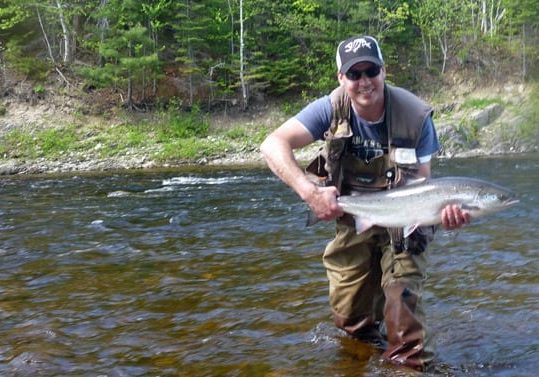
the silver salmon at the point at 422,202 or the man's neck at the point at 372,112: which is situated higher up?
the man's neck at the point at 372,112

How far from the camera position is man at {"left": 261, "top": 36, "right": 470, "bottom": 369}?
4.48 m

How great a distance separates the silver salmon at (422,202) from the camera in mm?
4438

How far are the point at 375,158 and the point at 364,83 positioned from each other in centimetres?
68

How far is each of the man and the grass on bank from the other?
24.2 m

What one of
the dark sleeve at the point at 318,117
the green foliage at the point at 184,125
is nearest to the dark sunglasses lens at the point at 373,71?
the dark sleeve at the point at 318,117

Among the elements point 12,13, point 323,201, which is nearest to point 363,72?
point 323,201

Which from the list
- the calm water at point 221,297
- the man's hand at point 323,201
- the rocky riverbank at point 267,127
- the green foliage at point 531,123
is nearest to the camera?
the man's hand at point 323,201

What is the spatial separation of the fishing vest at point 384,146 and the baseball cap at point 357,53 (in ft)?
1.03

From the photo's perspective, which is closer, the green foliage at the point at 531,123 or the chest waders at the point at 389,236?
the chest waders at the point at 389,236

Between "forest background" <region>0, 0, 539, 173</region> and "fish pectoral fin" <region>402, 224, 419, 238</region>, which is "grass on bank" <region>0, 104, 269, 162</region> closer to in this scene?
"forest background" <region>0, 0, 539, 173</region>

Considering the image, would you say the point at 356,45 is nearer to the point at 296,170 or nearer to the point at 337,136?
the point at 337,136

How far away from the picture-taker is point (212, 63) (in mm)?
36562

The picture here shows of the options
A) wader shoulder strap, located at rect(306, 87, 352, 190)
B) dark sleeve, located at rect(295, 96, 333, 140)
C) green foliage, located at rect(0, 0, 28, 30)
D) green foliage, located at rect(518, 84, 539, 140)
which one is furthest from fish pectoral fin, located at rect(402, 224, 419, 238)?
green foliage, located at rect(0, 0, 28, 30)

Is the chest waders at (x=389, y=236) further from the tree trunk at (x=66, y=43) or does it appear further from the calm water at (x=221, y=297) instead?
the tree trunk at (x=66, y=43)
